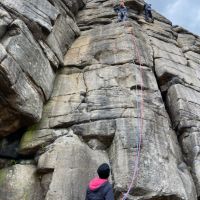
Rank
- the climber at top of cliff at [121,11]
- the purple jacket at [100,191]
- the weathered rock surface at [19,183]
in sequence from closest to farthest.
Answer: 1. the purple jacket at [100,191]
2. the weathered rock surface at [19,183]
3. the climber at top of cliff at [121,11]

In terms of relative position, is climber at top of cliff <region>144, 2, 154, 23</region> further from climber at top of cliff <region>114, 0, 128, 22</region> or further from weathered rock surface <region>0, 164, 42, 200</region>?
weathered rock surface <region>0, 164, 42, 200</region>

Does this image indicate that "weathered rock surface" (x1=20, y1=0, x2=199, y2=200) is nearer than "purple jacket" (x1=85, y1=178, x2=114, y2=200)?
No

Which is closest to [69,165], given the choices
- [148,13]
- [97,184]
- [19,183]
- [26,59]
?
[19,183]

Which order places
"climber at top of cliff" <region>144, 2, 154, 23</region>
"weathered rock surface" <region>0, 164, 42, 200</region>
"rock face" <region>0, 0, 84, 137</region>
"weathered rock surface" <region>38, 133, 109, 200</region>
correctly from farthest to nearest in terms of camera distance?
"climber at top of cliff" <region>144, 2, 154, 23</region>, "rock face" <region>0, 0, 84, 137</region>, "weathered rock surface" <region>0, 164, 42, 200</region>, "weathered rock surface" <region>38, 133, 109, 200</region>

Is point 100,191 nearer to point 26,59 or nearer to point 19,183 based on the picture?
point 19,183

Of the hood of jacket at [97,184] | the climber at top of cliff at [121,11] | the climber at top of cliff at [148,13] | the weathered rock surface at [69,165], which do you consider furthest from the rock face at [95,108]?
→ the climber at top of cliff at [148,13]

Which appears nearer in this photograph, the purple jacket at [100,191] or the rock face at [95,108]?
the purple jacket at [100,191]

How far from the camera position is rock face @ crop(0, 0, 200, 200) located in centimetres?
780

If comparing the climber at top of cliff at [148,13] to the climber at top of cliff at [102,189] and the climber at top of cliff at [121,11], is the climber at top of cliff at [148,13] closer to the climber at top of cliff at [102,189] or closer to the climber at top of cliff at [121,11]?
the climber at top of cliff at [121,11]

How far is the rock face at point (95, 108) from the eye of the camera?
7797 millimetres

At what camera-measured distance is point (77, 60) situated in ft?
38.4

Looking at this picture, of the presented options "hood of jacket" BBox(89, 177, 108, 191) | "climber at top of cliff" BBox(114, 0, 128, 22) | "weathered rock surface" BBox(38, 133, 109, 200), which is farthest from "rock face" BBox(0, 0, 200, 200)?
"climber at top of cliff" BBox(114, 0, 128, 22)

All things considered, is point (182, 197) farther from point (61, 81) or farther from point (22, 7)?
point (22, 7)

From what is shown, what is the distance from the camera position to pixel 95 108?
9.38 m
